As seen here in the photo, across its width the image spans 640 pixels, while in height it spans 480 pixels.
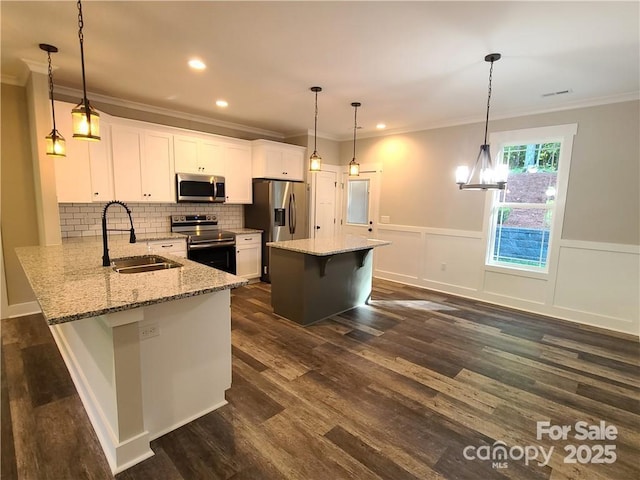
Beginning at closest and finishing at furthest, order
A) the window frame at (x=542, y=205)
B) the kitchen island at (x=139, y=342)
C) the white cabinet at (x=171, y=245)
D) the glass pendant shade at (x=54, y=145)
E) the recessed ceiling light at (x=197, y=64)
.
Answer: the kitchen island at (x=139, y=342), the glass pendant shade at (x=54, y=145), the recessed ceiling light at (x=197, y=64), the window frame at (x=542, y=205), the white cabinet at (x=171, y=245)

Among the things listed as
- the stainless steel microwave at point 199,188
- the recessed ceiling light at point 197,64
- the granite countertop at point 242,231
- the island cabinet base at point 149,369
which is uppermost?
the recessed ceiling light at point 197,64

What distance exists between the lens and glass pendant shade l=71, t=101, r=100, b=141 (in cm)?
193

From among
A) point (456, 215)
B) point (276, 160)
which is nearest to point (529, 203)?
point (456, 215)

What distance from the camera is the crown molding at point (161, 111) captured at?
3811 mm

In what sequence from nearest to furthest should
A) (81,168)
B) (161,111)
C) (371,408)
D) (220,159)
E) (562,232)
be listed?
(371,408)
(81,168)
(562,232)
(161,111)
(220,159)

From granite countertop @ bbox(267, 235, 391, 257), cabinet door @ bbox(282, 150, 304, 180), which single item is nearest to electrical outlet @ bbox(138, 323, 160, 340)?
granite countertop @ bbox(267, 235, 391, 257)

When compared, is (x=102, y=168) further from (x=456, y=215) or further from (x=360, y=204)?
(x=456, y=215)

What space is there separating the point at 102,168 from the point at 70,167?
337 mm

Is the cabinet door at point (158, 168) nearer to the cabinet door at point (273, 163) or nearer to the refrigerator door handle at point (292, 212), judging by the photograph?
the cabinet door at point (273, 163)

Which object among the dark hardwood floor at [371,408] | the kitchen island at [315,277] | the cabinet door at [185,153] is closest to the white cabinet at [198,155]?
the cabinet door at [185,153]

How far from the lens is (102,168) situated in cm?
387

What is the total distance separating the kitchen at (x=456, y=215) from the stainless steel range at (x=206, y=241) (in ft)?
0.52

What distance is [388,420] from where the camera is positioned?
84.7 inches

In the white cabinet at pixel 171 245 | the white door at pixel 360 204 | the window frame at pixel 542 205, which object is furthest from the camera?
the white door at pixel 360 204
